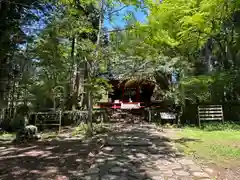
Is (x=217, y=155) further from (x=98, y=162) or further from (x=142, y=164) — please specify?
(x=98, y=162)

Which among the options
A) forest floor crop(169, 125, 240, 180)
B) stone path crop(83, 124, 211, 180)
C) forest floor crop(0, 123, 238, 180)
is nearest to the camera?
stone path crop(83, 124, 211, 180)

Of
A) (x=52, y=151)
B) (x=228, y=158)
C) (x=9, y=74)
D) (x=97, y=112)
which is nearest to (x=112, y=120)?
(x=97, y=112)

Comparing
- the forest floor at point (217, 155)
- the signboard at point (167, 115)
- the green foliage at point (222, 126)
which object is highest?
the signboard at point (167, 115)

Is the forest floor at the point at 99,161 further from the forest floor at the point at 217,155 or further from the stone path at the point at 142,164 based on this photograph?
the forest floor at the point at 217,155

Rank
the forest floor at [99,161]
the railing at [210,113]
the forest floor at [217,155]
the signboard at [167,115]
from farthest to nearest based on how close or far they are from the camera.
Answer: the signboard at [167,115] → the railing at [210,113] → the forest floor at [217,155] → the forest floor at [99,161]

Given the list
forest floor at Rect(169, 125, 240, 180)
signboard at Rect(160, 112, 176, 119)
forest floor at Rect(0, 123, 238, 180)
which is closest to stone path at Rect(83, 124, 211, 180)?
forest floor at Rect(0, 123, 238, 180)

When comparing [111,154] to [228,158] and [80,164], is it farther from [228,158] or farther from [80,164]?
[228,158]

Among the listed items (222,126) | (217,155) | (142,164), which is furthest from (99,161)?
(222,126)

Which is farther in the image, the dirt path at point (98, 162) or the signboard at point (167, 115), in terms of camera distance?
the signboard at point (167, 115)

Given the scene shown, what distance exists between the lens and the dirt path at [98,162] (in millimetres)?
4301

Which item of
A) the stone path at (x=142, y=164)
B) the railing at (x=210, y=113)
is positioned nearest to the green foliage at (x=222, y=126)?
the railing at (x=210, y=113)

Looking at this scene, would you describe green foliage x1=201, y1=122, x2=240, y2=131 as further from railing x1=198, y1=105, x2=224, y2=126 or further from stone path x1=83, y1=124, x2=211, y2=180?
stone path x1=83, y1=124, x2=211, y2=180

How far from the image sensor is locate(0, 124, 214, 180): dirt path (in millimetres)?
4301

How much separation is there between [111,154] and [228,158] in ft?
8.06
